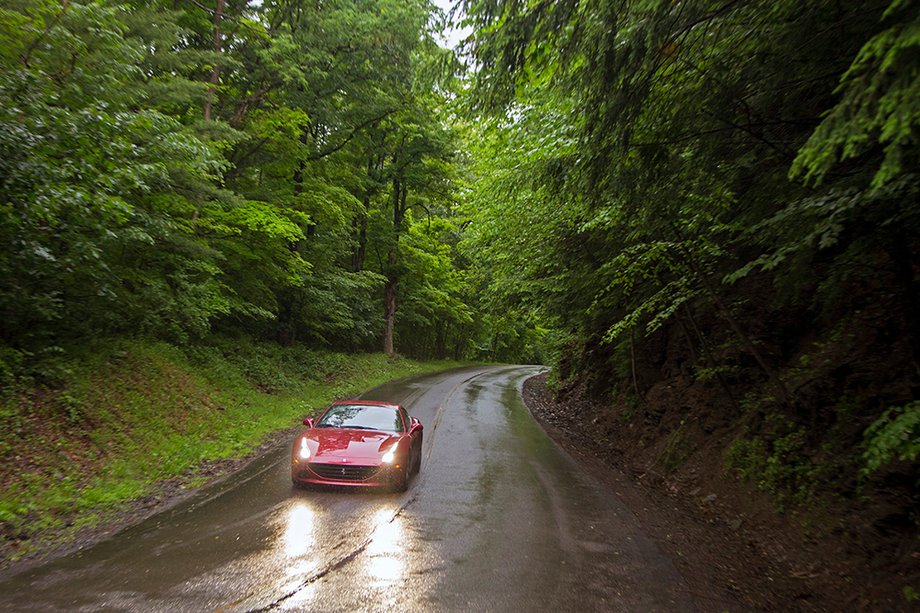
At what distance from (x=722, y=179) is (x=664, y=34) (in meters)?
2.12

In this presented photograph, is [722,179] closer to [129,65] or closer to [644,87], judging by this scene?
[644,87]

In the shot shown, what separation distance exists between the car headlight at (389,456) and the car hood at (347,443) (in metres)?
0.07

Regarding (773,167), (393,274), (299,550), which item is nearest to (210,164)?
(299,550)

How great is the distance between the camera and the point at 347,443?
25.7 ft

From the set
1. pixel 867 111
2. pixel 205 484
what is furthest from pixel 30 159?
pixel 867 111

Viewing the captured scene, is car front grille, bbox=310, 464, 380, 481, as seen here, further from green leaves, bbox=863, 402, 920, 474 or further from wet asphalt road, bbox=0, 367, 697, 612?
green leaves, bbox=863, 402, 920, 474

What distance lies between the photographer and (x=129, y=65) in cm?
805

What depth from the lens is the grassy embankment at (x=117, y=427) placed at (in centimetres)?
616

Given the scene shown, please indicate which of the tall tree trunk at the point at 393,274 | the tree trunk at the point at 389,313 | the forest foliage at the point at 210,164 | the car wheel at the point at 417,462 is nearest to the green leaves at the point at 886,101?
the forest foliage at the point at 210,164

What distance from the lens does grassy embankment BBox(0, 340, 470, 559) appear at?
20.2 feet

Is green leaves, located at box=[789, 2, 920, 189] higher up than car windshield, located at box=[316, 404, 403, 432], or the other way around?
green leaves, located at box=[789, 2, 920, 189]

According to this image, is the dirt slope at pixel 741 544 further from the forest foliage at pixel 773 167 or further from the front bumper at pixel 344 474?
the front bumper at pixel 344 474

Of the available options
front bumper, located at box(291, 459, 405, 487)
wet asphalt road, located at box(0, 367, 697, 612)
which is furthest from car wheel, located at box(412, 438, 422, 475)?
front bumper, located at box(291, 459, 405, 487)

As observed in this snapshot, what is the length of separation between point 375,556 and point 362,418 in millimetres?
3715
